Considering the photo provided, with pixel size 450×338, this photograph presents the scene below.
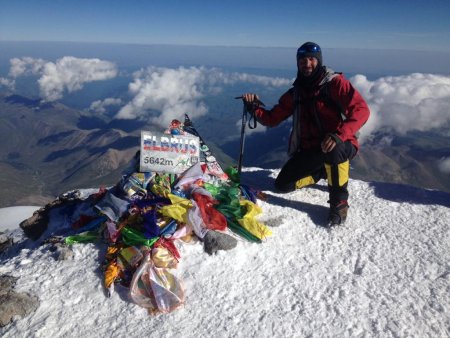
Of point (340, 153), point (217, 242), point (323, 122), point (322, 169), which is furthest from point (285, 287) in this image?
point (323, 122)

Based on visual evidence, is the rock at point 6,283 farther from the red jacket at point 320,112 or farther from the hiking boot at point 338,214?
the red jacket at point 320,112

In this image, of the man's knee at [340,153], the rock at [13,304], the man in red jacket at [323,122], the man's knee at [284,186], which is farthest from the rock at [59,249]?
the man's knee at [340,153]

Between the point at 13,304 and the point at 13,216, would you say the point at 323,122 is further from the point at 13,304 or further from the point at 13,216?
the point at 13,216

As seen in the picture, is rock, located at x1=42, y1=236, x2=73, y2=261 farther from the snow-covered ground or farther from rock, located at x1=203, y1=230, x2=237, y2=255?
the snow-covered ground

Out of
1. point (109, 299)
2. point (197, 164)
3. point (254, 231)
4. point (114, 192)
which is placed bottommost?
point (109, 299)

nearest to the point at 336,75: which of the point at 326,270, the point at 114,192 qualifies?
the point at 326,270

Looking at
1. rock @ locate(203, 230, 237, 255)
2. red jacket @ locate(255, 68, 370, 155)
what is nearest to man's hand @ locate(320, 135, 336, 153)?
red jacket @ locate(255, 68, 370, 155)

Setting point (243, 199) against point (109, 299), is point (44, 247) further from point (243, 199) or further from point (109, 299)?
point (243, 199)
